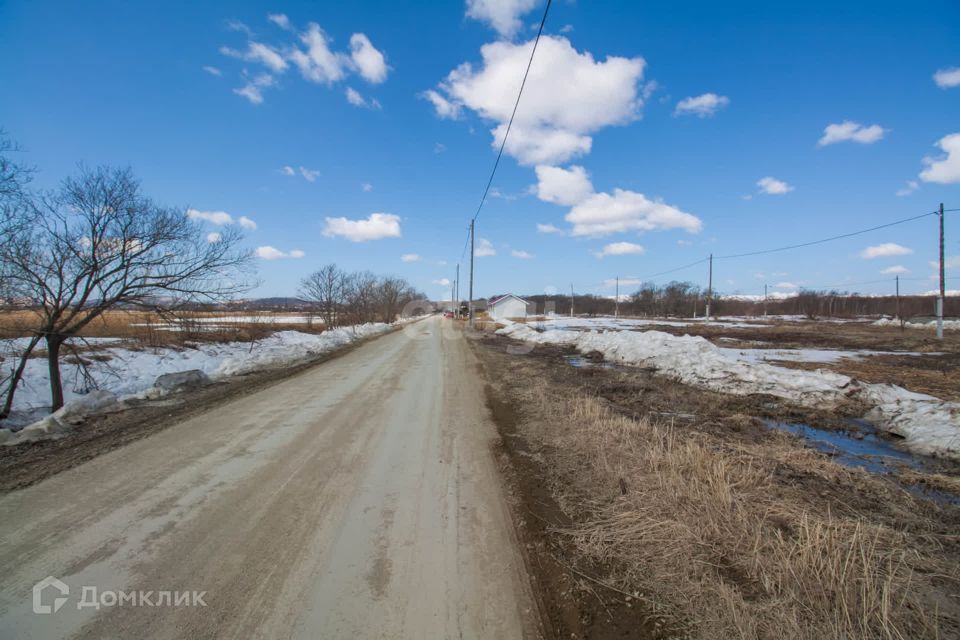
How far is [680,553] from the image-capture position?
9.68 ft

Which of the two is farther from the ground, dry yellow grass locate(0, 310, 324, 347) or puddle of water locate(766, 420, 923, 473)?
dry yellow grass locate(0, 310, 324, 347)

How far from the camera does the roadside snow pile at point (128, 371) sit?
8.01m

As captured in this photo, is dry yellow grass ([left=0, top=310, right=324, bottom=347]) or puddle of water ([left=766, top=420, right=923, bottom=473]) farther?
dry yellow grass ([left=0, top=310, right=324, bottom=347])

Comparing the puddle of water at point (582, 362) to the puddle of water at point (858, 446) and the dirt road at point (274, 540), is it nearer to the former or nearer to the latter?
the puddle of water at point (858, 446)

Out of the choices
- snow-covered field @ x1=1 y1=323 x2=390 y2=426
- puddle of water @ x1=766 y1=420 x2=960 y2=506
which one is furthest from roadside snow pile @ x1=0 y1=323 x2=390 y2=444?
puddle of water @ x1=766 y1=420 x2=960 y2=506

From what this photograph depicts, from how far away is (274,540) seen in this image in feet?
10.2

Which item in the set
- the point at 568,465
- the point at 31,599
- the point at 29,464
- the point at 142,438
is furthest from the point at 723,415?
the point at 29,464

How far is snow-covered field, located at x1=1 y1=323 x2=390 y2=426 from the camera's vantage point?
1006 cm

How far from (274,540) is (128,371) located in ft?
46.6

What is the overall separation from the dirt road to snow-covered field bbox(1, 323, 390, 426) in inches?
220

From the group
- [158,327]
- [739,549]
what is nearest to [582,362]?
[739,549]

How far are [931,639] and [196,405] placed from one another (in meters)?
9.47

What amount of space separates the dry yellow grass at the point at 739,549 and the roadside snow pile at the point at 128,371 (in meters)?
7.81

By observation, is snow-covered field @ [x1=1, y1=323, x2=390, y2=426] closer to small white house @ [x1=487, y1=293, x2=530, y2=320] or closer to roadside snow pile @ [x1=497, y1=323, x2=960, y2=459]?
roadside snow pile @ [x1=497, y1=323, x2=960, y2=459]
